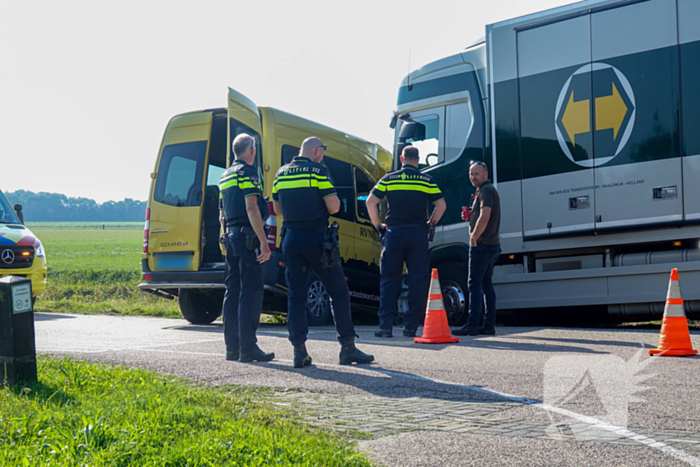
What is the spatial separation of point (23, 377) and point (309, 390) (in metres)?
1.69

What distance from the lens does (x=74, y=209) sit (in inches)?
5960

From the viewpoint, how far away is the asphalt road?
308cm

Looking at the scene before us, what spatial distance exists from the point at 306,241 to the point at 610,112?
4056 millimetres

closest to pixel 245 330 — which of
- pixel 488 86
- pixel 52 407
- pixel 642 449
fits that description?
pixel 52 407

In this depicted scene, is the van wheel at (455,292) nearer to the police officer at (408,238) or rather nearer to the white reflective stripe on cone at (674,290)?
the police officer at (408,238)

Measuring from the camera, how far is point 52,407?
376 centimetres

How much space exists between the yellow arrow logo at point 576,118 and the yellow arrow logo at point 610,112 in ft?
0.33

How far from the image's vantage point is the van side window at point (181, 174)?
31.5 feet

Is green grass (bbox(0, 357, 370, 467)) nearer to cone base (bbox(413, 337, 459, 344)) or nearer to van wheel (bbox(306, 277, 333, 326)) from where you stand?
cone base (bbox(413, 337, 459, 344))

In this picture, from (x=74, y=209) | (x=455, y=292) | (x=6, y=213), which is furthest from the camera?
(x=74, y=209)

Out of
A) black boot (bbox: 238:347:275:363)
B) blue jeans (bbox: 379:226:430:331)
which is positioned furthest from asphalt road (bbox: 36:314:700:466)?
blue jeans (bbox: 379:226:430:331)

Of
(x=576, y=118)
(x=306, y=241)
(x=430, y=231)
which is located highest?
(x=576, y=118)

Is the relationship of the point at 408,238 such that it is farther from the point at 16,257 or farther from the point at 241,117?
the point at 16,257

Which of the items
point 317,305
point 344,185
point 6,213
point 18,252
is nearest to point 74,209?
point 6,213
